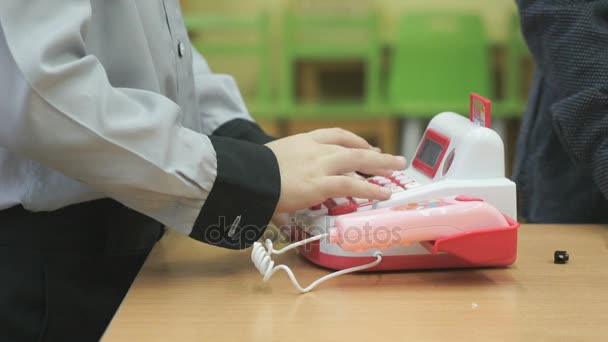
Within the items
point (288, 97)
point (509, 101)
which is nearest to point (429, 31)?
point (509, 101)

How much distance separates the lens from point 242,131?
113cm

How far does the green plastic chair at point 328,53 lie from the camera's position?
3.68 metres

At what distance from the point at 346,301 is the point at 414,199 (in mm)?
170

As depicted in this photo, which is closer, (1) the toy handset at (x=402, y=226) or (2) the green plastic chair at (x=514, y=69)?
(1) the toy handset at (x=402, y=226)

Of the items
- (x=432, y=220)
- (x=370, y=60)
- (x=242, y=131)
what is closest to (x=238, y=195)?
(x=432, y=220)

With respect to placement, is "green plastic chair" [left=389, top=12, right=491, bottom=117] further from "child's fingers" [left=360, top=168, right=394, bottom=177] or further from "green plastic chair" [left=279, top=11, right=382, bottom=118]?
"child's fingers" [left=360, top=168, right=394, bottom=177]

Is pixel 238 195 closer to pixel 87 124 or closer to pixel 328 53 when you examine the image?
pixel 87 124

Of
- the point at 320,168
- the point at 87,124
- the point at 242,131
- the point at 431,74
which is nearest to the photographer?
the point at 87,124

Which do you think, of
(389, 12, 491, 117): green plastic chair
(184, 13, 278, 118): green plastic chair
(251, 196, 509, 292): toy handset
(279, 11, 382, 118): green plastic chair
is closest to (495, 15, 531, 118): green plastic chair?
(389, 12, 491, 117): green plastic chair

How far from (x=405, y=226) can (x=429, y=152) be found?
195 millimetres

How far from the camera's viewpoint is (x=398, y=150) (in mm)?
3807

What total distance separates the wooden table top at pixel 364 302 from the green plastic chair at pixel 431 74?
279 centimetres

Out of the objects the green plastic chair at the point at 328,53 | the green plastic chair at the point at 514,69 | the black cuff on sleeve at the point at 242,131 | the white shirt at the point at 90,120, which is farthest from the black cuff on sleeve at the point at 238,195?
the green plastic chair at the point at 514,69

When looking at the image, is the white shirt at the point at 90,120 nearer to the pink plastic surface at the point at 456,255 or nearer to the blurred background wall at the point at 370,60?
the pink plastic surface at the point at 456,255
